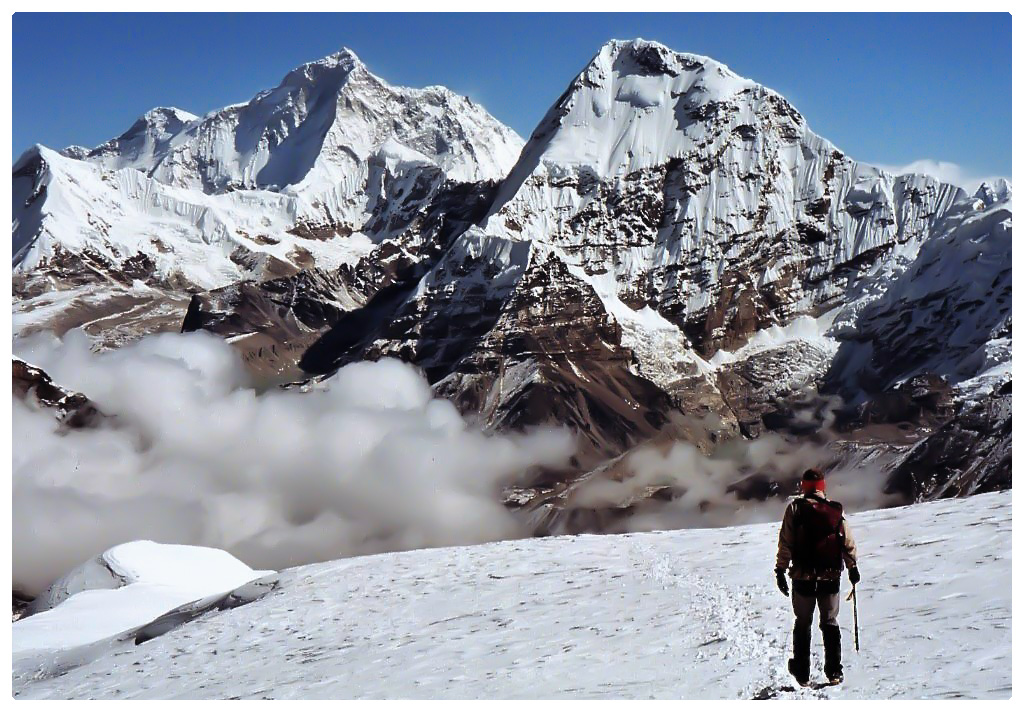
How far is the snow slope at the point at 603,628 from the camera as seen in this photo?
31906mm

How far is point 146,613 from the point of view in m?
64.0

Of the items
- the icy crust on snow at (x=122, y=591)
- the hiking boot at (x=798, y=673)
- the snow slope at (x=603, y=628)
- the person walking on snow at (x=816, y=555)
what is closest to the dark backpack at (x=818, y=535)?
the person walking on snow at (x=816, y=555)

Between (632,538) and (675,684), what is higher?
(632,538)

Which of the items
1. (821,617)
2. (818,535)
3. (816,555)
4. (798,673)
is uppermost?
(818,535)

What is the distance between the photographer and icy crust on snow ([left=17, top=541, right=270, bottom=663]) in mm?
58844

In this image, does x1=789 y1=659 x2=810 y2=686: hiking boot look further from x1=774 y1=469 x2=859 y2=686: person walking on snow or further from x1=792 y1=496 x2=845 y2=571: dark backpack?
x1=792 y1=496 x2=845 y2=571: dark backpack

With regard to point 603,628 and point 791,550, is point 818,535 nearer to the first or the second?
point 791,550

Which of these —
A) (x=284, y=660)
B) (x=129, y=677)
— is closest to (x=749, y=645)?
(x=284, y=660)

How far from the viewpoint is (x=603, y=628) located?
38625 millimetres

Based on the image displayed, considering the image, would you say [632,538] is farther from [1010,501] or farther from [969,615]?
[969,615]

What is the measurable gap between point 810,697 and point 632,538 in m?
26.3

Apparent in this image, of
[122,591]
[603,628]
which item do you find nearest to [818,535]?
[603,628]

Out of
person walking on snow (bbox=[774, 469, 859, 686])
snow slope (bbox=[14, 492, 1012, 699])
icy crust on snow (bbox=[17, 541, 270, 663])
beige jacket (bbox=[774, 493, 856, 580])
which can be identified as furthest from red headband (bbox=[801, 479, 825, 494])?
icy crust on snow (bbox=[17, 541, 270, 663])

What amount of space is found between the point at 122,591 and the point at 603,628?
41553mm
